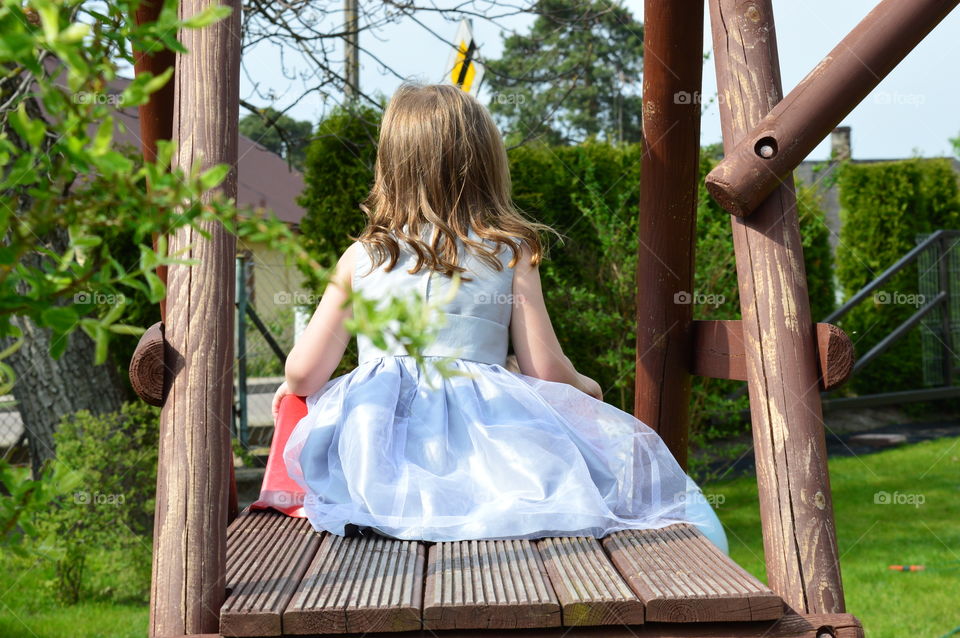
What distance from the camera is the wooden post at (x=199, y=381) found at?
1.52 meters

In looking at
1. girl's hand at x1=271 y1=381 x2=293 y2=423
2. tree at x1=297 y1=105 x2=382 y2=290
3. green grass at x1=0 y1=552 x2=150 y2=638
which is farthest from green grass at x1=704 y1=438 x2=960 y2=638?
tree at x1=297 y1=105 x2=382 y2=290

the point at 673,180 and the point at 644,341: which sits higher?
the point at 673,180

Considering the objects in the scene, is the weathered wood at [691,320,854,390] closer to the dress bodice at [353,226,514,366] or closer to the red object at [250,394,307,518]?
the dress bodice at [353,226,514,366]

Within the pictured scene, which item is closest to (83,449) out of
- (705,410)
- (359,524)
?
(359,524)

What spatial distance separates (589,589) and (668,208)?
157 cm

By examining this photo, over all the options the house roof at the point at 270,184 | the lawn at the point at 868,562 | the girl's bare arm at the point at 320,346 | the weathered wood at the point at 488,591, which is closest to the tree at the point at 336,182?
the lawn at the point at 868,562

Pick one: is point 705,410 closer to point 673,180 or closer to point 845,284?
point 673,180

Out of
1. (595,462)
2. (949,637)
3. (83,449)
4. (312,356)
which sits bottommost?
(949,637)

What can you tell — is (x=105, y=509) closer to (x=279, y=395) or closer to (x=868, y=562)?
(x=279, y=395)

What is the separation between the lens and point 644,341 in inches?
111

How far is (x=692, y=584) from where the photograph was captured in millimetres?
1442

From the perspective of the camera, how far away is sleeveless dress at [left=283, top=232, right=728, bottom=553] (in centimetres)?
184

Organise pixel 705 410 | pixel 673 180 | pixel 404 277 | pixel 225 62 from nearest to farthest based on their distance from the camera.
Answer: pixel 225 62 → pixel 404 277 → pixel 673 180 → pixel 705 410

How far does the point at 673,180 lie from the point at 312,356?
1224 mm
